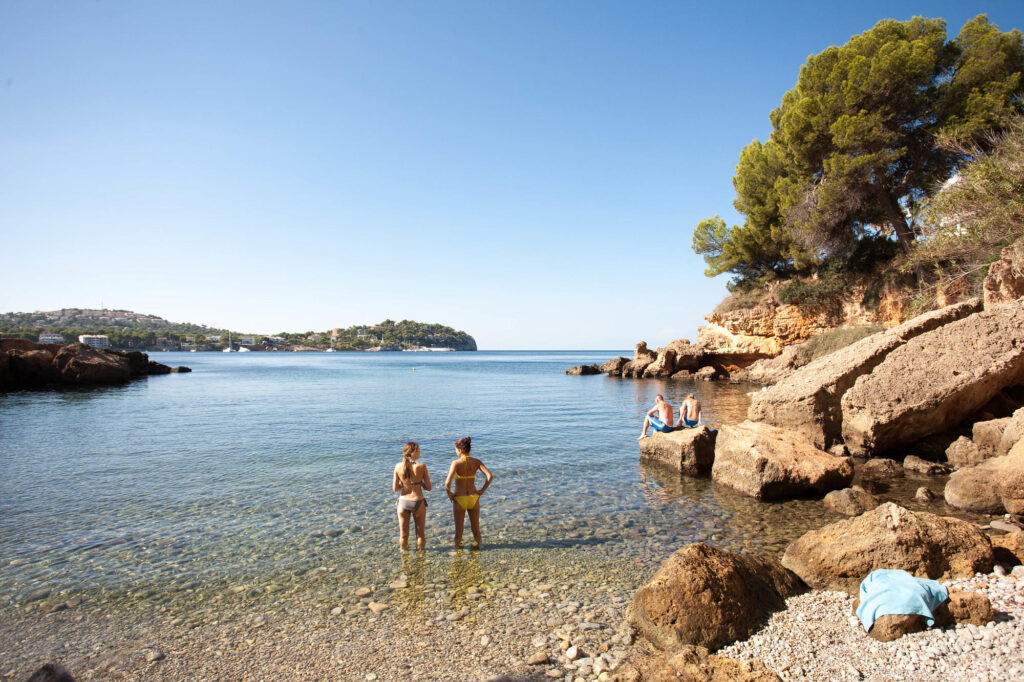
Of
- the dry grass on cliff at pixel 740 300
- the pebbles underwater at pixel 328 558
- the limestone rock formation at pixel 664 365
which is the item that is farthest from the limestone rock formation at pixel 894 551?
the limestone rock formation at pixel 664 365

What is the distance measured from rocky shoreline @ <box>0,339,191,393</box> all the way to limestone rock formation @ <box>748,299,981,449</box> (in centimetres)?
5086

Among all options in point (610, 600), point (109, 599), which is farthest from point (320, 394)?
point (610, 600)

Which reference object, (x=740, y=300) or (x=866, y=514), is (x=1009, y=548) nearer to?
(x=866, y=514)

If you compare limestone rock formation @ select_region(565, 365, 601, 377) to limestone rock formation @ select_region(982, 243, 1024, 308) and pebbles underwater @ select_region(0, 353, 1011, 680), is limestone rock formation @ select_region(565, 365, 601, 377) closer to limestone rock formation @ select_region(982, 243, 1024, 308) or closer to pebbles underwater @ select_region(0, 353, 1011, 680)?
limestone rock formation @ select_region(982, 243, 1024, 308)

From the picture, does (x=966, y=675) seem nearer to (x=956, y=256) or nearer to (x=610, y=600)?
(x=610, y=600)

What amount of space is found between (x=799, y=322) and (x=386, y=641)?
3761 cm

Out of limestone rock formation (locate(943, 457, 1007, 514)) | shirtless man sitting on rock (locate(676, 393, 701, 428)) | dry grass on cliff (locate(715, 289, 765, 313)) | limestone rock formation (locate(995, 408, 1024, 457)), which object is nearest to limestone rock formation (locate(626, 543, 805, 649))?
limestone rock formation (locate(943, 457, 1007, 514))

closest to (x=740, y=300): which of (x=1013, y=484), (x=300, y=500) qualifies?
(x=1013, y=484)

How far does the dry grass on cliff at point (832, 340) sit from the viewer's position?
95.9ft

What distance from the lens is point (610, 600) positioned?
20.1ft

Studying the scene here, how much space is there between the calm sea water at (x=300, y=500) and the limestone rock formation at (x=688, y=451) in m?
0.53

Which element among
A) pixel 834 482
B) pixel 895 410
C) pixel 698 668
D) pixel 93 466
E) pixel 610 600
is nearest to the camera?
pixel 698 668

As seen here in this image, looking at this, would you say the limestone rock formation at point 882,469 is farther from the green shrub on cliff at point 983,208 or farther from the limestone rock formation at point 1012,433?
the green shrub on cliff at point 983,208

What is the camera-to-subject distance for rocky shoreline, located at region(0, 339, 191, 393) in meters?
42.3
